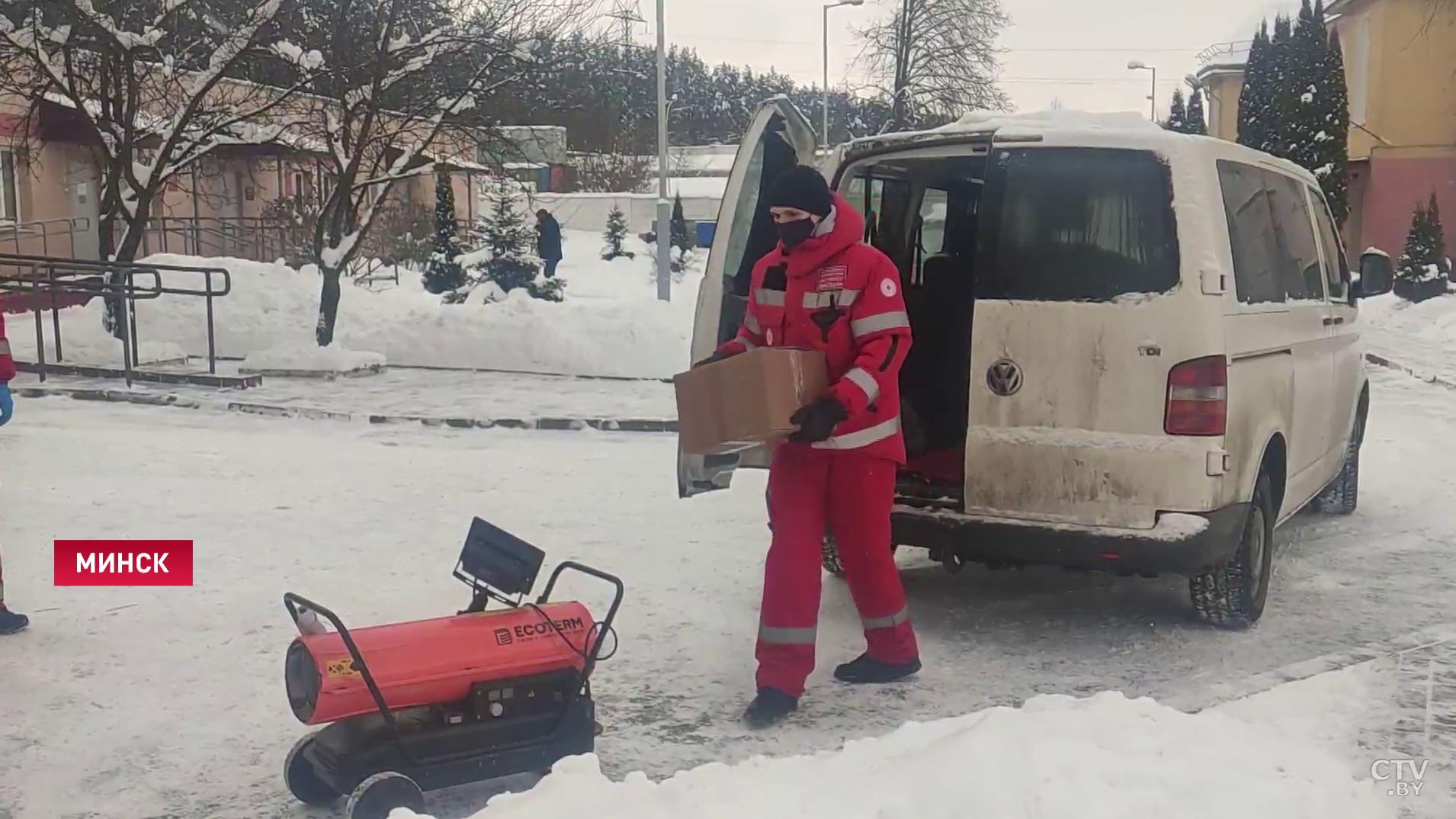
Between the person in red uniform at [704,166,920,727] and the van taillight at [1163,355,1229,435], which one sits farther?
the van taillight at [1163,355,1229,435]

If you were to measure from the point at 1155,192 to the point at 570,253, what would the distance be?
37.8m

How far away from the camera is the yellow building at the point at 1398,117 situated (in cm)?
2923

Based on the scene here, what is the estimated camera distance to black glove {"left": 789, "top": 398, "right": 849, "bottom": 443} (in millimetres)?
4418

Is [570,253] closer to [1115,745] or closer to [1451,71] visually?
[1451,71]

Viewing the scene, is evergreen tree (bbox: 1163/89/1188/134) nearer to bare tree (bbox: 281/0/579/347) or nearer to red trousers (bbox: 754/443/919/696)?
bare tree (bbox: 281/0/579/347)

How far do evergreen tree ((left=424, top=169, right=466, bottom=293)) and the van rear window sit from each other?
19298 millimetres

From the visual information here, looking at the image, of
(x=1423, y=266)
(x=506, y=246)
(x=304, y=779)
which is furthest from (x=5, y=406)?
(x=1423, y=266)

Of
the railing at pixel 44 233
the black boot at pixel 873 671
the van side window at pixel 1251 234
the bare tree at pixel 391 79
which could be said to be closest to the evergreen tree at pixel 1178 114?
the railing at pixel 44 233

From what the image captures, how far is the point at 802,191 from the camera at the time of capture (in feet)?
15.1

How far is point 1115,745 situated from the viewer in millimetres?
3607

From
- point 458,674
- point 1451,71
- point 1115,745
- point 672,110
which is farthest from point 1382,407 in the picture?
point 672,110

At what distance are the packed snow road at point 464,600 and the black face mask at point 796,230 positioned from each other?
1.68 metres

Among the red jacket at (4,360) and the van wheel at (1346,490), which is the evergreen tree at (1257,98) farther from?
the red jacket at (4,360)

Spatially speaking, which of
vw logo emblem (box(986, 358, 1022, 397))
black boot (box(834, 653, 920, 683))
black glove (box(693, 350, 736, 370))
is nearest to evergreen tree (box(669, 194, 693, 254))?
vw logo emblem (box(986, 358, 1022, 397))
